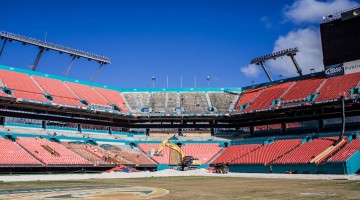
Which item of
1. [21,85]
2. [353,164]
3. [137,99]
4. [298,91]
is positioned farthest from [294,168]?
[21,85]

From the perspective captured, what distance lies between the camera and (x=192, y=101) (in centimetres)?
7788

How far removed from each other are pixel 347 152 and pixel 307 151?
6.55 m

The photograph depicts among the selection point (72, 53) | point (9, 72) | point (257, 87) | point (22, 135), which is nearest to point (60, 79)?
point (72, 53)

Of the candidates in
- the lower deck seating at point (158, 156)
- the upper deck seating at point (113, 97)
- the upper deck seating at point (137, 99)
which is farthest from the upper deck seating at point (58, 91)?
the lower deck seating at point (158, 156)

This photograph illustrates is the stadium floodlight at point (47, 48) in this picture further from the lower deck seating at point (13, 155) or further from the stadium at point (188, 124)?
the lower deck seating at point (13, 155)

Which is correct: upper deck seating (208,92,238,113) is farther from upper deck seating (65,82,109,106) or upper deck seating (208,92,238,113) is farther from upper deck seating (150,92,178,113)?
upper deck seating (65,82,109,106)

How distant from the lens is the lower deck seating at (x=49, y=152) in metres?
47.9

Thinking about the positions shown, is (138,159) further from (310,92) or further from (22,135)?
(310,92)

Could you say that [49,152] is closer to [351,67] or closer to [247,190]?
[247,190]

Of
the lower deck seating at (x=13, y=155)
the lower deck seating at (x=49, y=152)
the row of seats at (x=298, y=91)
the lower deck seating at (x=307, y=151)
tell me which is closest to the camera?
the lower deck seating at (x=13, y=155)

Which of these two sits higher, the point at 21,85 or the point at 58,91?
the point at 21,85

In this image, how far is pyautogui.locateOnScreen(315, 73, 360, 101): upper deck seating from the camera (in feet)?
183

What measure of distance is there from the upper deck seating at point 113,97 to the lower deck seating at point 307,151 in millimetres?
35486

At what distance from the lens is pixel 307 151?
49.8m
